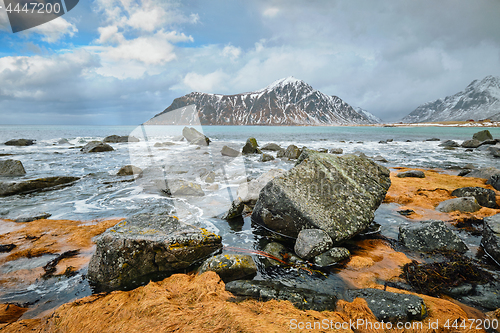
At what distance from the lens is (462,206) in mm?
7762

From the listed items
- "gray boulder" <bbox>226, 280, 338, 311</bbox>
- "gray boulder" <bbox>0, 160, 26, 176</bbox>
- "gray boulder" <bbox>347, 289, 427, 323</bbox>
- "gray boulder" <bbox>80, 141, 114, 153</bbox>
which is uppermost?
"gray boulder" <bbox>80, 141, 114, 153</bbox>

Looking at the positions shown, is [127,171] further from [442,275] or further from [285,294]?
[442,275]

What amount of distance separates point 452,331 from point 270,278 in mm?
3059

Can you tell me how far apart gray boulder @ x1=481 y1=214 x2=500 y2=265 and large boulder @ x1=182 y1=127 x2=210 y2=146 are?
34.7 metres

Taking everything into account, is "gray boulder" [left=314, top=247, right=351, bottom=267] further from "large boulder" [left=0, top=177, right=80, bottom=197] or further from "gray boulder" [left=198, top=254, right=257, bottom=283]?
"large boulder" [left=0, top=177, right=80, bottom=197]

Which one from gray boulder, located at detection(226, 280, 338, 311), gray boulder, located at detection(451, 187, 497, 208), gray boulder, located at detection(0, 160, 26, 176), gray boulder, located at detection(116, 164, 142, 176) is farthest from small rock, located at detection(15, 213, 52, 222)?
gray boulder, located at detection(451, 187, 497, 208)

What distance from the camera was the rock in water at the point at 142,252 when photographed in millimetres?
4594

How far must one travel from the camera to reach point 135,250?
4.76 meters

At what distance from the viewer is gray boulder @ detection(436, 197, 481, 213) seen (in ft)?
25.0

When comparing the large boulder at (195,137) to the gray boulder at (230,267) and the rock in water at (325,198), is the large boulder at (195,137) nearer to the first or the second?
the rock in water at (325,198)

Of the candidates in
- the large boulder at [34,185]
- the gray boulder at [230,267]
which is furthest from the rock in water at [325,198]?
the large boulder at [34,185]

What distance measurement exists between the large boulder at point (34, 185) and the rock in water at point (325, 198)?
12.2 metres

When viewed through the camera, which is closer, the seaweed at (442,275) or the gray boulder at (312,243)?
the seaweed at (442,275)

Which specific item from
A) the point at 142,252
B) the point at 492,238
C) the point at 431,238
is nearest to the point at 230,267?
the point at 142,252
